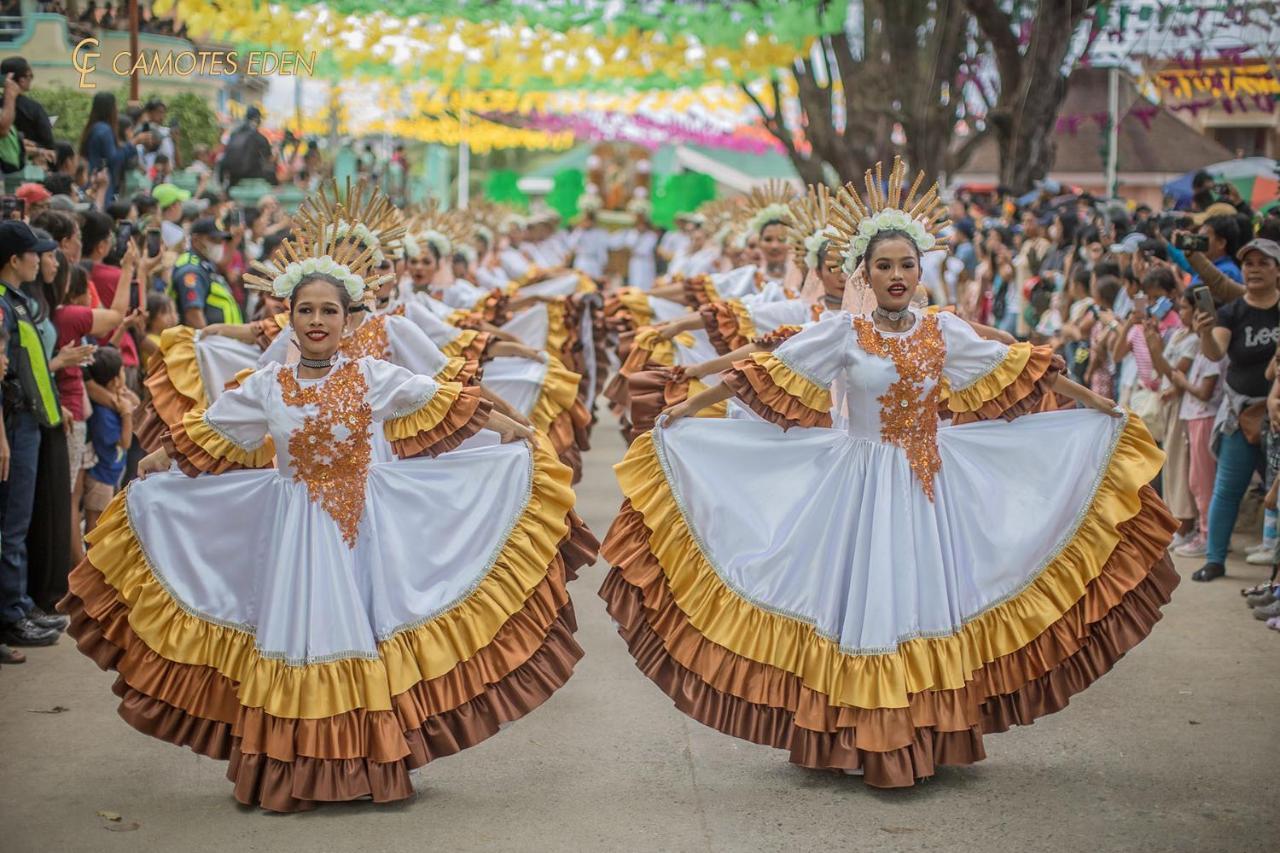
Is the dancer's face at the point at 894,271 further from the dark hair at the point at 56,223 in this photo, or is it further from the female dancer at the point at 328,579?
the dark hair at the point at 56,223

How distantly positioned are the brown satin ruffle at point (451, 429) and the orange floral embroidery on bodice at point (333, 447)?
19 centimetres

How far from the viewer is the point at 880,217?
5.66 meters

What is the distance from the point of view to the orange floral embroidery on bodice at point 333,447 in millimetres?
5246

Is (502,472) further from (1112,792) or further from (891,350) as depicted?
(1112,792)

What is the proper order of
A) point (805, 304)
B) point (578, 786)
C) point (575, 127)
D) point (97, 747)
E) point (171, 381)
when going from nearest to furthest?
point (578, 786)
point (97, 747)
point (171, 381)
point (805, 304)
point (575, 127)

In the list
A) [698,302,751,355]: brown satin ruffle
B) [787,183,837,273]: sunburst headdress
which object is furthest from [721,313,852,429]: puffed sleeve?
[698,302,751,355]: brown satin ruffle

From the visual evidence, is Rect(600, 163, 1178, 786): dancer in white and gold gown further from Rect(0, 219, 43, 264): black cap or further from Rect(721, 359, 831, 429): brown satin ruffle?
Rect(0, 219, 43, 264): black cap

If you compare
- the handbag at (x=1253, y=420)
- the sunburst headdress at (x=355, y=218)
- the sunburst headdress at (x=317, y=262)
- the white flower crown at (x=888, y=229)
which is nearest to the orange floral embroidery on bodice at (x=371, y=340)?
the sunburst headdress at (x=355, y=218)

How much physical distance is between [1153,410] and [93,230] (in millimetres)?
6285

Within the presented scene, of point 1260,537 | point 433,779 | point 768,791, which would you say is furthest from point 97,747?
point 1260,537

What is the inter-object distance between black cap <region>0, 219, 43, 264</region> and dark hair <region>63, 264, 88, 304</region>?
2.89 ft

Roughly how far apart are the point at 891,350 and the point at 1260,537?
5749mm

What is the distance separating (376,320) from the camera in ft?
25.1
